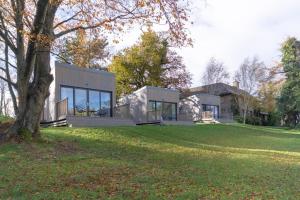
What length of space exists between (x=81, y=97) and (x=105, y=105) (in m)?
2.48

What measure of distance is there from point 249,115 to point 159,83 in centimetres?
1746

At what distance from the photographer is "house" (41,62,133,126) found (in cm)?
2411

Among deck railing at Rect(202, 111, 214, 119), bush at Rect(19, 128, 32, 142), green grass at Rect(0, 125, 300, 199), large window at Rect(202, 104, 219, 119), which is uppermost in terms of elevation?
large window at Rect(202, 104, 219, 119)

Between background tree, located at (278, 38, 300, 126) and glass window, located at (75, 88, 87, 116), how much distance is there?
1302 inches

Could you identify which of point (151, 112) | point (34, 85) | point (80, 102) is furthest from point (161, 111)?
point (34, 85)

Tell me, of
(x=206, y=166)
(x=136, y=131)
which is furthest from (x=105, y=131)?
(x=206, y=166)

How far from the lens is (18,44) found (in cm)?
1522

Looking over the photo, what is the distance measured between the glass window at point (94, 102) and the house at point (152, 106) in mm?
→ 4411

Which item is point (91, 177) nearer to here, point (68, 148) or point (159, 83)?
point (68, 148)

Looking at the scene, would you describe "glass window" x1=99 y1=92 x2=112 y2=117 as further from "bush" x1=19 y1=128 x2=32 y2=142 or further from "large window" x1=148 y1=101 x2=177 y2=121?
"bush" x1=19 y1=128 x2=32 y2=142

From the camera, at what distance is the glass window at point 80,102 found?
85.9ft

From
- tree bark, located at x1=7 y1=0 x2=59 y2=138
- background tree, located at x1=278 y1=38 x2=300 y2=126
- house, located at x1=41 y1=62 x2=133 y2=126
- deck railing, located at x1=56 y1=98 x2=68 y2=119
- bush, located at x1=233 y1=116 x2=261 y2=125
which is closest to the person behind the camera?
tree bark, located at x1=7 y1=0 x2=59 y2=138

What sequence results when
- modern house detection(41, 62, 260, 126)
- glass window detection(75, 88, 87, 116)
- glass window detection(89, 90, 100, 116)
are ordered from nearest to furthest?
1. modern house detection(41, 62, 260, 126)
2. glass window detection(75, 88, 87, 116)
3. glass window detection(89, 90, 100, 116)

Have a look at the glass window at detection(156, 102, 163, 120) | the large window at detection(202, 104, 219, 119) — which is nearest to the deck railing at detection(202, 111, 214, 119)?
the large window at detection(202, 104, 219, 119)
